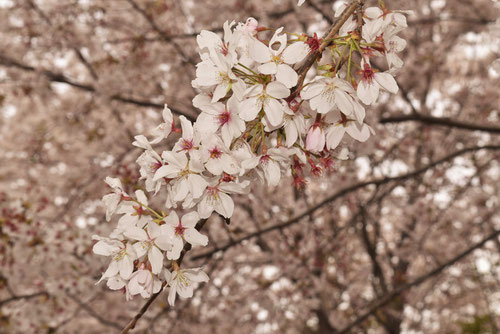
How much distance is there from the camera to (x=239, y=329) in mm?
6910

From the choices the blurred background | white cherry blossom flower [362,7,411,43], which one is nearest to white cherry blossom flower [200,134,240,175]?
white cherry blossom flower [362,7,411,43]

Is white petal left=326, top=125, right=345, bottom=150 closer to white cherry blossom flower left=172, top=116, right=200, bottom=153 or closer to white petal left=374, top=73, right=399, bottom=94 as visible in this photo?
white petal left=374, top=73, right=399, bottom=94

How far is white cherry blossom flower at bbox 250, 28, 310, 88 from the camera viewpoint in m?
0.95

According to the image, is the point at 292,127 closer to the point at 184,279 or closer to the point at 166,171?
the point at 166,171

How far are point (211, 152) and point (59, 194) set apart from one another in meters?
6.60

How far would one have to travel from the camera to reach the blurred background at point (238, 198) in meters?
3.53

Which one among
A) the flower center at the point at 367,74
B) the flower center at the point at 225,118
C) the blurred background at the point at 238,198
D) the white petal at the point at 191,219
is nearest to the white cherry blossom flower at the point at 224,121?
the flower center at the point at 225,118

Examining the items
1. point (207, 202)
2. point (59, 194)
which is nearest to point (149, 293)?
point (207, 202)

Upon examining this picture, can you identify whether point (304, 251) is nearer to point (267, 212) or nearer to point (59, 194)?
point (267, 212)

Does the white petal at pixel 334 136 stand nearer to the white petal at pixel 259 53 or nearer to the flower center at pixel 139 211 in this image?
the white petal at pixel 259 53

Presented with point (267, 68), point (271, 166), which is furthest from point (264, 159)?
point (267, 68)

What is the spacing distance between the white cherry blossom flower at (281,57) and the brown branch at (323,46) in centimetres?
3

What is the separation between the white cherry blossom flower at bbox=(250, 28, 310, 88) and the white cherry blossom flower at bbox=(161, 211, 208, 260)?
1.33 ft

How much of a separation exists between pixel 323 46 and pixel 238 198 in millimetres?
3970
